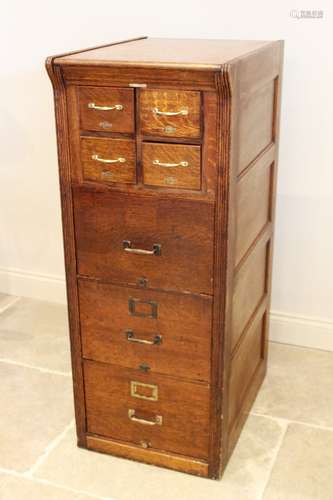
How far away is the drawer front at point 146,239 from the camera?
1.83 metres

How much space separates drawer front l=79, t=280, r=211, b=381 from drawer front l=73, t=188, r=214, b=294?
5 centimetres

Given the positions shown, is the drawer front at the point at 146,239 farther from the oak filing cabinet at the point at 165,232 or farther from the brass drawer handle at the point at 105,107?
the brass drawer handle at the point at 105,107

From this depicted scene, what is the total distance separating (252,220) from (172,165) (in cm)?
44

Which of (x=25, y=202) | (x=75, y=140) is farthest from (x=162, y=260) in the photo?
(x=25, y=202)

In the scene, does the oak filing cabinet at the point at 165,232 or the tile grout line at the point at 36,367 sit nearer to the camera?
the oak filing cabinet at the point at 165,232

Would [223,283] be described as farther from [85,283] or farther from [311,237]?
[311,237]

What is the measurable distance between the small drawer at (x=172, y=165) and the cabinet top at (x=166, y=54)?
0.68 feet

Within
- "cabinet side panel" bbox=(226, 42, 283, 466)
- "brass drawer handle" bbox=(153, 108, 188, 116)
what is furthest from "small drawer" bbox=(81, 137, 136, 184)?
"cabinet side panel" bbox=(226, 42, 283, 466)

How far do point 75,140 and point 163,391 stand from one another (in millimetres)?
780

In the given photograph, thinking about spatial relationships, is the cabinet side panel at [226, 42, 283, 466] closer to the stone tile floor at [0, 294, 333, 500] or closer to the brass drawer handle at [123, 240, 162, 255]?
the stone tile floor at [0, 294, 333, 500]

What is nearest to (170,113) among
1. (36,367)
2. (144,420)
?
(144,420)

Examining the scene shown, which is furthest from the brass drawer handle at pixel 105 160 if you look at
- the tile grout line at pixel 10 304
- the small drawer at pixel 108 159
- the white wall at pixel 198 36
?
the tile grout line at pixel 10 304

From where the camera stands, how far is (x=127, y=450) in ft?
7.11

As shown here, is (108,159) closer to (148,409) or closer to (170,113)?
(170,113)
